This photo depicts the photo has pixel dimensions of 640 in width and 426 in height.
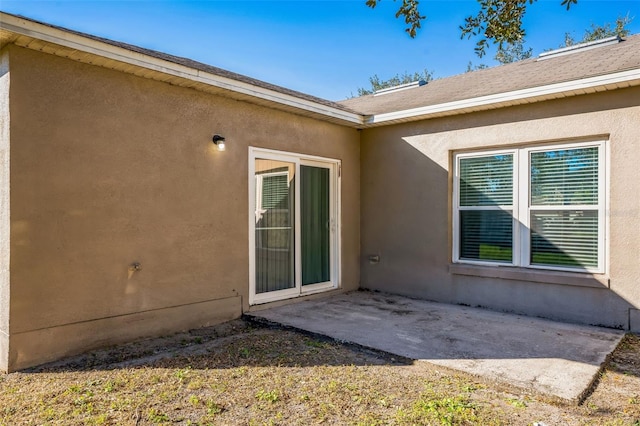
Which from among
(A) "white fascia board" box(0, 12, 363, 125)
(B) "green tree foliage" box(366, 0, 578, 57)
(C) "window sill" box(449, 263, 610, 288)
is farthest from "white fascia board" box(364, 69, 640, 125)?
(C) "window sill" box(449, 263, 610, 288)

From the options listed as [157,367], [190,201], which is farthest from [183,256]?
[157,367]

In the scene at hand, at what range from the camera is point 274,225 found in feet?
20.6

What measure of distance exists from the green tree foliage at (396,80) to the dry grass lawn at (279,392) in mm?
24145

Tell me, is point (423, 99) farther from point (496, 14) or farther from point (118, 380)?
point (118, 380)

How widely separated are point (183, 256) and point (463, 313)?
3870 millimetres

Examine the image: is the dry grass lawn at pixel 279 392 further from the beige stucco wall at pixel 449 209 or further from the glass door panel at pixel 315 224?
the glass door panel at pixel 315 224

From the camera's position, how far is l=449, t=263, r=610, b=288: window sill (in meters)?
5.26

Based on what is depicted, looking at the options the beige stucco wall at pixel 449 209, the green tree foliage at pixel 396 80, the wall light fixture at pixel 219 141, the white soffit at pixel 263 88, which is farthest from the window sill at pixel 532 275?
the green tree foliage at pixel 396 80

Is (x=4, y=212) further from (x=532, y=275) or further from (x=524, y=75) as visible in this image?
(x=524, y=75)

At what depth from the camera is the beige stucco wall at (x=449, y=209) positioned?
5.09m

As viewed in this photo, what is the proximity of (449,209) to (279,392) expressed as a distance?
423 centimetres

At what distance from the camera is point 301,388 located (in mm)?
3416

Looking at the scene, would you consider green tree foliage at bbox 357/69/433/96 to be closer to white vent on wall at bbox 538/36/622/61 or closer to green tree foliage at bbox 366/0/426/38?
white vent on wall at bbox 538/36/622/61

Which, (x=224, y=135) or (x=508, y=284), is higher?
(x=224, y=135)
